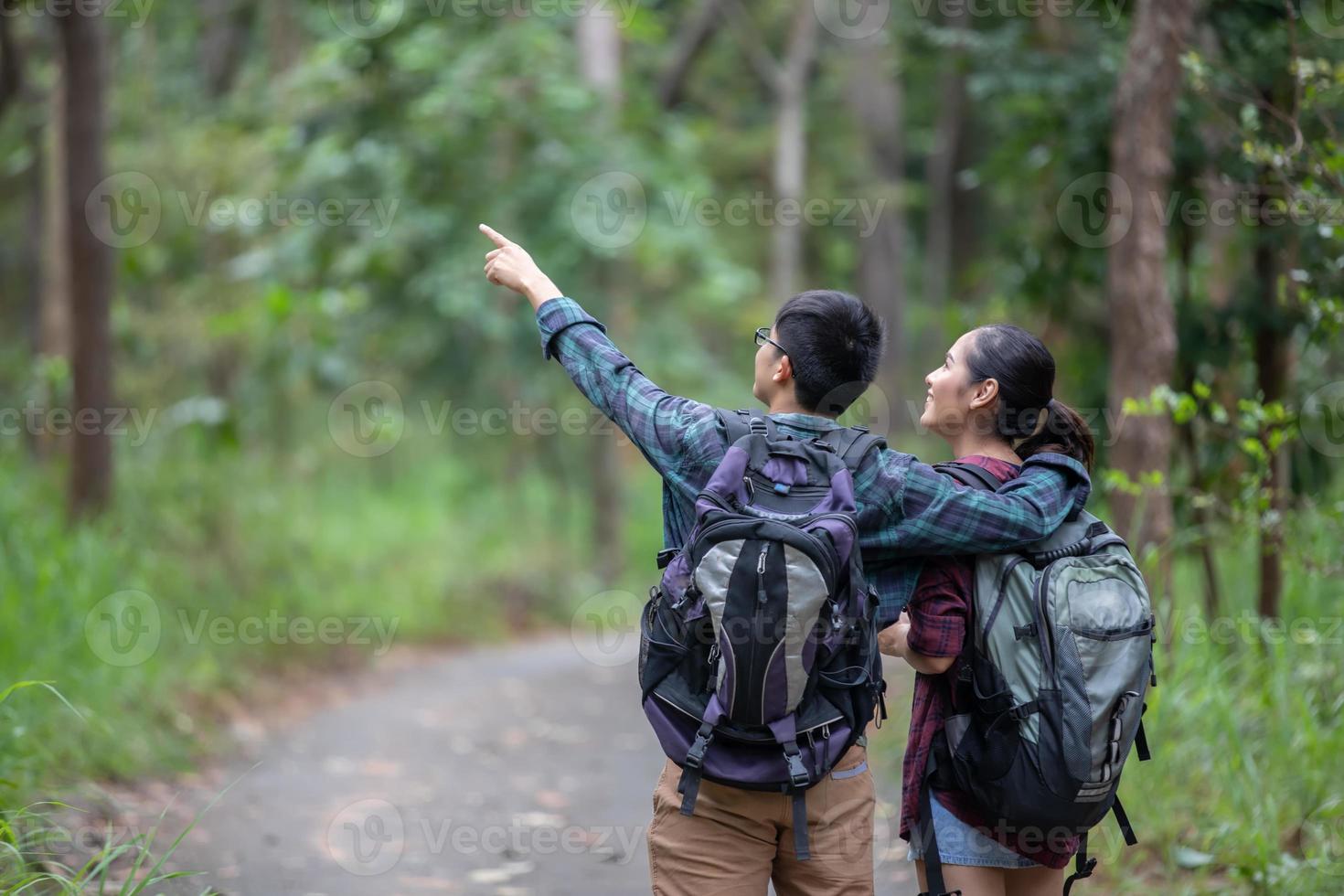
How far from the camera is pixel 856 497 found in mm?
2762

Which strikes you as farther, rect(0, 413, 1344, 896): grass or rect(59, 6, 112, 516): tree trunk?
rect(59, 6, 112, 516): tree trunk

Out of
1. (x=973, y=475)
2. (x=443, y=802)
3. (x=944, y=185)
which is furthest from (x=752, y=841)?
(x=944, y=185)

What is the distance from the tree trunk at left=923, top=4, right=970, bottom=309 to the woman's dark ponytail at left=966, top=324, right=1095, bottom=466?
15095 millimetres

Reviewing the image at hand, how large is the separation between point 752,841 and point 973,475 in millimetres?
984

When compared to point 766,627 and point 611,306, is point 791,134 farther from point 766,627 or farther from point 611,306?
point 766,627

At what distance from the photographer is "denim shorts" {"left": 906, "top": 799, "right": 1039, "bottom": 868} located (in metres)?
2.89

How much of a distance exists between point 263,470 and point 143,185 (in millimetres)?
3439

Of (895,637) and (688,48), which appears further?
(688,48)

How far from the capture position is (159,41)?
16422 millimetres

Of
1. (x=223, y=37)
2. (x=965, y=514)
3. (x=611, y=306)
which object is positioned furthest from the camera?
(x=223, y=37)

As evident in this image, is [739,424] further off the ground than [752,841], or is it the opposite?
[739,424]

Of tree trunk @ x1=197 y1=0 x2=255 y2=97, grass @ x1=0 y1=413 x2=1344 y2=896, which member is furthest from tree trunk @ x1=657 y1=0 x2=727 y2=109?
grass @ x1=0 y1=413 x2=1344 y2=896

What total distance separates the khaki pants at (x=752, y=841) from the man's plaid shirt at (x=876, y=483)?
0.47m

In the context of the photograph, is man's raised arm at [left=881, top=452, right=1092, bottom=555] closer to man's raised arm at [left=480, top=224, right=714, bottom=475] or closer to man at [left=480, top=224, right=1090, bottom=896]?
man at [left=480, top=224, right=1090, bottom=896]
